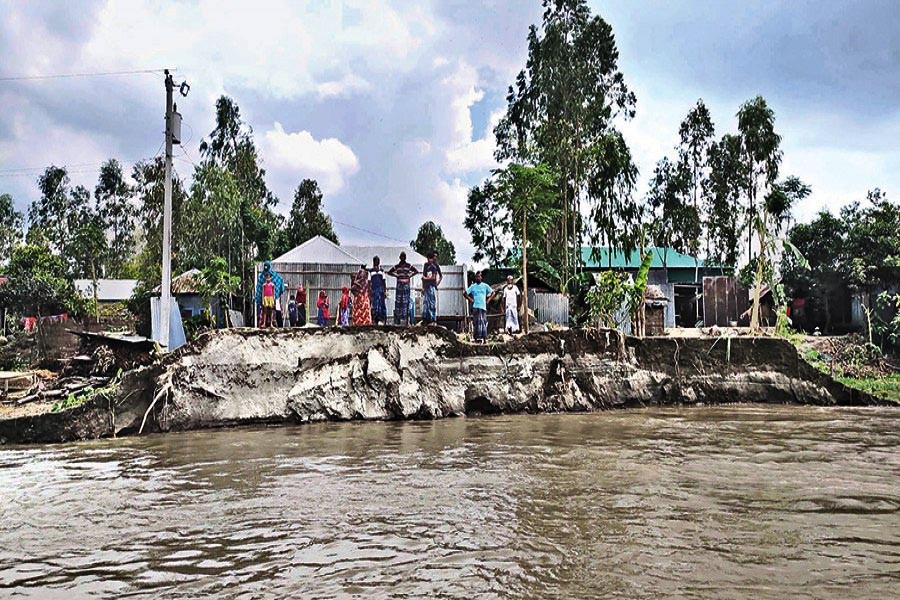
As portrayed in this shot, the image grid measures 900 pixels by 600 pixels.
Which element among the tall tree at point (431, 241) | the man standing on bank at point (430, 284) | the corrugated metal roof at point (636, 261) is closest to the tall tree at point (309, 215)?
the tall tree at point (431, 241)

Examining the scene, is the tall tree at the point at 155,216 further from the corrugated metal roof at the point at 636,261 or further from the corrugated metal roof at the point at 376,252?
the corrugated metal roof at the point at 636,261

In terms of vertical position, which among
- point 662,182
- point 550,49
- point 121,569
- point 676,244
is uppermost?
point 550,49

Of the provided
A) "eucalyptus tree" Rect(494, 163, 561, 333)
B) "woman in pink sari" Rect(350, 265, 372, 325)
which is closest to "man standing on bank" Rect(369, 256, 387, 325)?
"woman in pink sari" Rect(350, 265, 372, 325)

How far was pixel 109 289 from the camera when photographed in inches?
1661

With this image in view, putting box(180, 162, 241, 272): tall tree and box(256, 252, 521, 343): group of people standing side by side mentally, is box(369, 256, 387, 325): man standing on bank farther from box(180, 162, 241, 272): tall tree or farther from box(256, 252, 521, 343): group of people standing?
box(180, 162, 241, 272): tall tree

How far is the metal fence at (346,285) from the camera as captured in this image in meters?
20.3

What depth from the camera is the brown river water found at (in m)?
4.38

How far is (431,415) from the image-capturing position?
13.3m

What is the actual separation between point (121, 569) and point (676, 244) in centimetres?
3242

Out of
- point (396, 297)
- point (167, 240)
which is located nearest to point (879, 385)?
point (396, 297)

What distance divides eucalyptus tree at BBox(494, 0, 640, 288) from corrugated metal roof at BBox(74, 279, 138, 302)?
26745 mm

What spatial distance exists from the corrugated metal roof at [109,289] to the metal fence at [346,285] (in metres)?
23.0

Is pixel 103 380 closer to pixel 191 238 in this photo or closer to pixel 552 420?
pixel 552 420

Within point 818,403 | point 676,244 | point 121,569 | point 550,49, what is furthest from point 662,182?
point 121,569
